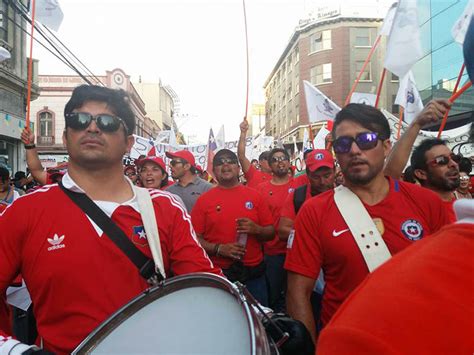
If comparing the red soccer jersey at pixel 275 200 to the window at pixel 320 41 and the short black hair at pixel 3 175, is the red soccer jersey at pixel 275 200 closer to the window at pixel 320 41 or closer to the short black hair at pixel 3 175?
the short black hair at pixel 3 175

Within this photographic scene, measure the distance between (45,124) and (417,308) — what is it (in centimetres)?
4004

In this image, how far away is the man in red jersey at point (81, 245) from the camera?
5.40ft

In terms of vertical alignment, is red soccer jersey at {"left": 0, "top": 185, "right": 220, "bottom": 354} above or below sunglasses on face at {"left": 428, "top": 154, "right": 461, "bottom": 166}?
below

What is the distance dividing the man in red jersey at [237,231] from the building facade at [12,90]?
38.1 ft

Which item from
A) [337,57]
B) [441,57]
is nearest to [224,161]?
[441,57]

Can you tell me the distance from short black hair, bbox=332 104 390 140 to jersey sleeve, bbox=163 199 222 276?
1138 millimetres

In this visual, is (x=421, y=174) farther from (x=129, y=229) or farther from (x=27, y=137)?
(x=27, y=137)

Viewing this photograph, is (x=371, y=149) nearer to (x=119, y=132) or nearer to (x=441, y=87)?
(x=119, y=132)

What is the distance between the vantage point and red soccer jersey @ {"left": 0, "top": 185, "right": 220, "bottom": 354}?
64.6 inches

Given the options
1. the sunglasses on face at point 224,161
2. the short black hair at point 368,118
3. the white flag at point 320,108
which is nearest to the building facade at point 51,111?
the white flag at point 320,108

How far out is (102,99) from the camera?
2.05 meters

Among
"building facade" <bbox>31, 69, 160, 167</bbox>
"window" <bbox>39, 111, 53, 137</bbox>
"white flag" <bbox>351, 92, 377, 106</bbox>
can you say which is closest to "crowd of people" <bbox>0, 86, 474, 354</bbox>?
"white flag" <bbox>351, 92, 377, 106</bbox>

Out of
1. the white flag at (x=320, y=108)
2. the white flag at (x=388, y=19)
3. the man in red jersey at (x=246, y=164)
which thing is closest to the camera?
the man in red jersey at (x=246, y=164)

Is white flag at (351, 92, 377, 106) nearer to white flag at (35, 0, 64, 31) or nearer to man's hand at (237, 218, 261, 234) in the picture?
man's hand at (237, 218, 261, 234)
